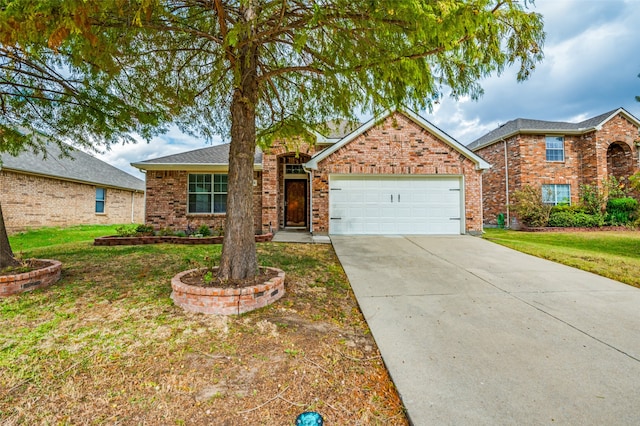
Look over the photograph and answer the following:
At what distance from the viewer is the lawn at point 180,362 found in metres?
2.14

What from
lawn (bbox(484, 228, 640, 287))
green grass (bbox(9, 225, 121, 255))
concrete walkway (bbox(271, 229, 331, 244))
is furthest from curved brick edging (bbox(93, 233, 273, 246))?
lawn (bbox(484, 228, 640, 287))

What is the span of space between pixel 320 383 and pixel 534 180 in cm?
1726

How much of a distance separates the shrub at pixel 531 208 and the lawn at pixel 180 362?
43.7 ft

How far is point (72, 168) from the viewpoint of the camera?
54.3 ft

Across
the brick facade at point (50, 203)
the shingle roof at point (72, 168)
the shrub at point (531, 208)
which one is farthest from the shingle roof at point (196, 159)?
the shrub at point (531, 208)

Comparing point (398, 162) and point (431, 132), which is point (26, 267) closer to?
point (398, 162)

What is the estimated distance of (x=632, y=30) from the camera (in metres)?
7.76

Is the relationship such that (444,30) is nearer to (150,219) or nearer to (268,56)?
(268,56)

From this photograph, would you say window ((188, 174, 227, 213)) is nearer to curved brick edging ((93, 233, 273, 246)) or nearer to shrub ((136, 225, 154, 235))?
shrub ((136, 225, 154, 235))

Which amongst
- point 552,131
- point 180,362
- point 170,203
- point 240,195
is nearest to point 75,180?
point 170,203

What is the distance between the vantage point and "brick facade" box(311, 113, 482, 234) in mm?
10500

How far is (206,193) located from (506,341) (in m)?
11.3

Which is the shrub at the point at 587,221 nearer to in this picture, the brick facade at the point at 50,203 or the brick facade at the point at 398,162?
the brick facade at the point at 398,162

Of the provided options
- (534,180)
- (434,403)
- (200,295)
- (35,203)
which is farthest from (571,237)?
(35,203)
